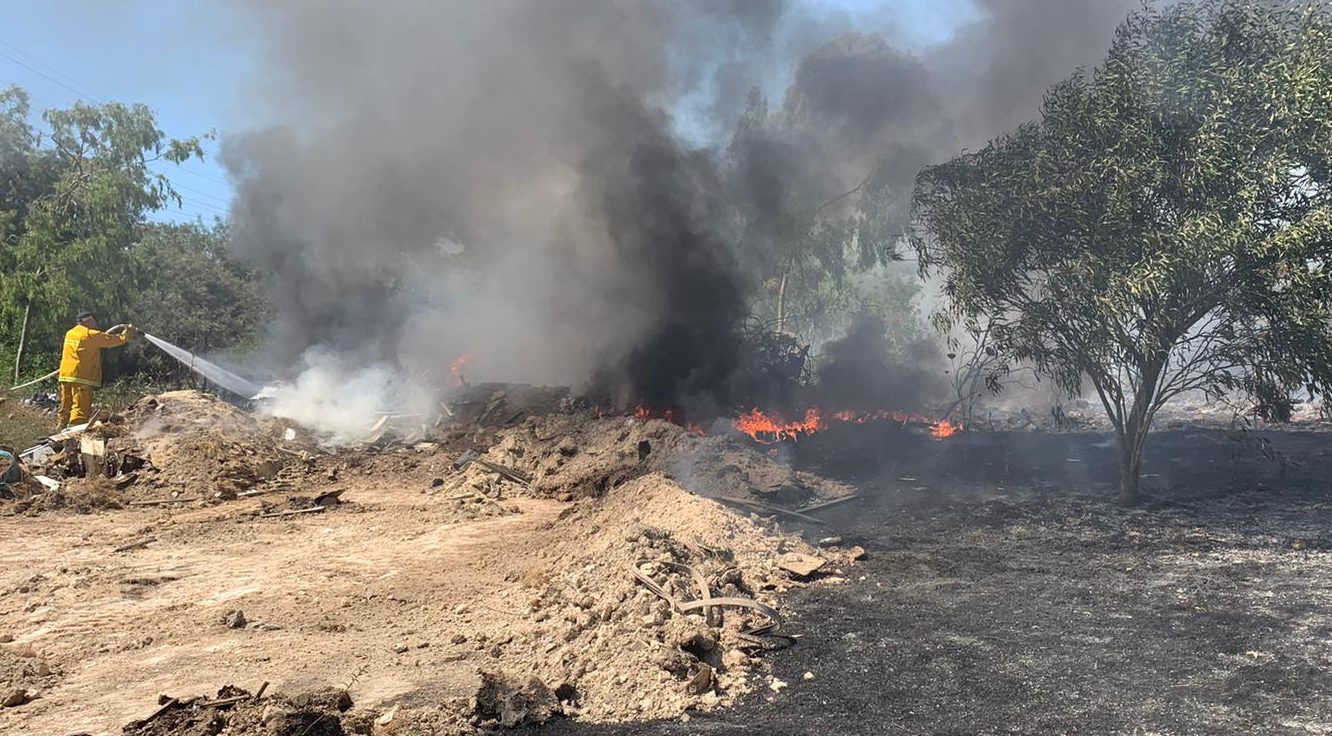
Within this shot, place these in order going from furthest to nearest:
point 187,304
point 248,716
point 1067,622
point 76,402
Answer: point 187,304
point 76,402
point 1067,622
point 248,716

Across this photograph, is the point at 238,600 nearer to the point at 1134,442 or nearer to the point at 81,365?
the point at 81,365

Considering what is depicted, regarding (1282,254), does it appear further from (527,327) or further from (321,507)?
(527,327)

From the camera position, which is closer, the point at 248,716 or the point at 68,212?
the point at 248,716

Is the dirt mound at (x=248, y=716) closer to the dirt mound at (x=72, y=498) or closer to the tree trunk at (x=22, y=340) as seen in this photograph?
the dirt mound at (x=72, y=498)

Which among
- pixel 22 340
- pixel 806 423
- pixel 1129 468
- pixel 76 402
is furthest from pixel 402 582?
pixel 22 340

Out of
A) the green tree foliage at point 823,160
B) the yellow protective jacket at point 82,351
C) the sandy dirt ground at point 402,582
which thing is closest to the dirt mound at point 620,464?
the sandy dirt ground at point 402,582

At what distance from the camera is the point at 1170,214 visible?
31.8 feet

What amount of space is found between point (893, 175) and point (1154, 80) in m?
11.9

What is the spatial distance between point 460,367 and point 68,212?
9.58 meters

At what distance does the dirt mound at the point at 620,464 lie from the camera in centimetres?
1105

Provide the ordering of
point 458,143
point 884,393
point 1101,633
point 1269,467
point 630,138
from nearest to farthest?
point 1101,633 → point 1269,467 → point 630,138 → point 458,143 → point 884,393

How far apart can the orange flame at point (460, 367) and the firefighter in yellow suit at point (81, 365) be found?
7.42m

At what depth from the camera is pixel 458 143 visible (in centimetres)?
1953

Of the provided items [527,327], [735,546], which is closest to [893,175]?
[527,327]
